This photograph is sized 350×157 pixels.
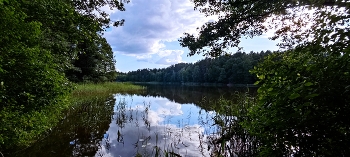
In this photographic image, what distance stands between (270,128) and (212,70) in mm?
76822

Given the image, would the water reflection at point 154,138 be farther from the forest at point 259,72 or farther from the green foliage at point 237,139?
the forest at point 259,72

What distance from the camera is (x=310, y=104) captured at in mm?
2193

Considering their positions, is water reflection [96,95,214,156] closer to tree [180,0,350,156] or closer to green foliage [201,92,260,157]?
green foliage [201,92,260,157]

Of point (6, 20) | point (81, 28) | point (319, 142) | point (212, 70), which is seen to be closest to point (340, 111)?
point (319, 142)

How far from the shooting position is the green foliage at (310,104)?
81.4 inches

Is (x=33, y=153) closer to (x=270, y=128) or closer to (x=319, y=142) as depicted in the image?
(x=270, y=128)

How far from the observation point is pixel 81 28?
7234mm

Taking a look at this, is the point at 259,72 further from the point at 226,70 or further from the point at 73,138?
the point at 226,70

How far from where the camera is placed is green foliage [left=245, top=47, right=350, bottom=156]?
2.07 metres

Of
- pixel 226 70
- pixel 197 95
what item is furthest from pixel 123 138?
pixel 226 70

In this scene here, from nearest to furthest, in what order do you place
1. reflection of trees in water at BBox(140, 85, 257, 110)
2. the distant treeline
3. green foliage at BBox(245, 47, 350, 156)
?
green foliage at BBox(245, 47, 350, 156)
reflection of trees in water at BBox(140, 85, 257, 110)
the distant treeline

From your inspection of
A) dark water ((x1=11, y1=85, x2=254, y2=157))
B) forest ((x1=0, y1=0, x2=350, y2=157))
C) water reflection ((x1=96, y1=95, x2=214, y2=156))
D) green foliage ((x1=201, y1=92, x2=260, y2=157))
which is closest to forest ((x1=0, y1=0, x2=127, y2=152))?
forest ((x1=0, y1=0, x2=350, y2=157))

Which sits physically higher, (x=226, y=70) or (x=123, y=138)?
(x=226, y=70)

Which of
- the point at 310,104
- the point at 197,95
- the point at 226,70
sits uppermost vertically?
the point at 226,70
